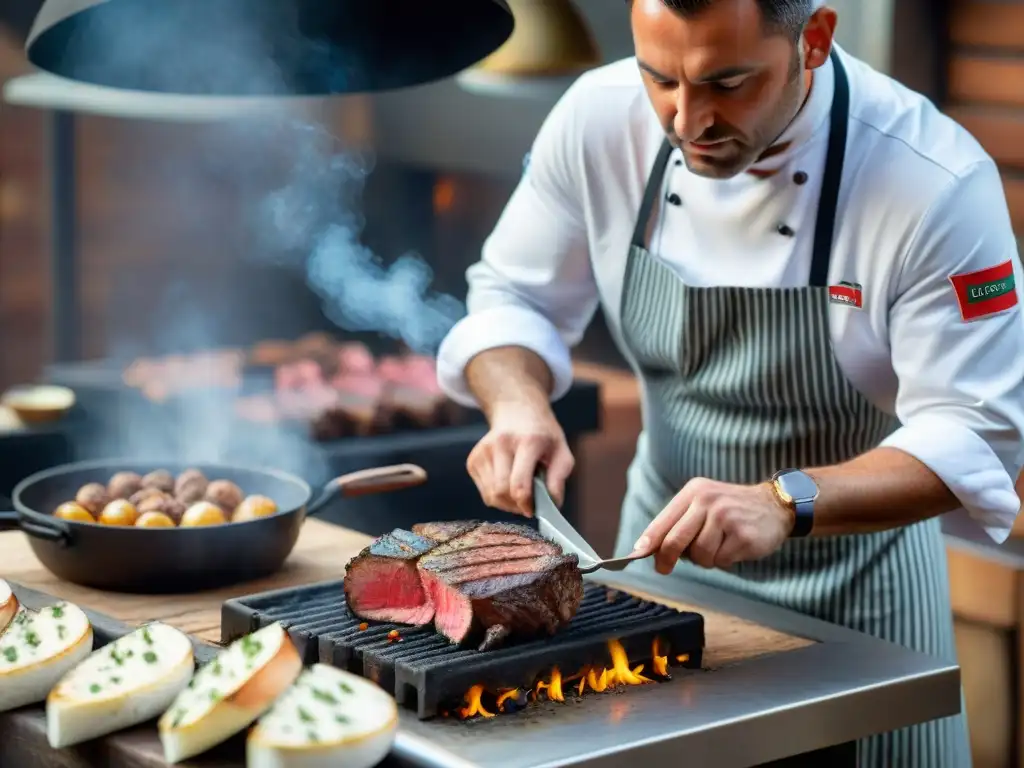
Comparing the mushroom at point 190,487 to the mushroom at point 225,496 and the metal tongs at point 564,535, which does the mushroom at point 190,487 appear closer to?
the mushroom at point 225,496

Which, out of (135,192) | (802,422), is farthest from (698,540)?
(135,192)

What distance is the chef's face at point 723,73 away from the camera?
2.34 m

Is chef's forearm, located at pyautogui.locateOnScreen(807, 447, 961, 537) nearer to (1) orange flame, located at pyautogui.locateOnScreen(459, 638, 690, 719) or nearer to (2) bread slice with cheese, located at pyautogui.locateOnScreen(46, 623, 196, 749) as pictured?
(1) orange flame, located at pyautogui.locateOnScreen(459, 638, 690, 719)

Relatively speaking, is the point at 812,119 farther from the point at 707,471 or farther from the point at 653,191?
the point at 707,471

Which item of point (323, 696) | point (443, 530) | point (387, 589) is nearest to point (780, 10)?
point (443, 530)

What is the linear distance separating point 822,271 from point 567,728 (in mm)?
1114

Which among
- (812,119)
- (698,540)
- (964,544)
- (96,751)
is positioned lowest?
(964,544)

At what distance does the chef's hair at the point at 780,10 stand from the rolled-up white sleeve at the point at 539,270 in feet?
2.09

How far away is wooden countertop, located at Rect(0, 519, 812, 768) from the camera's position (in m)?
1.95

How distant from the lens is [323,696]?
1895 millimetres

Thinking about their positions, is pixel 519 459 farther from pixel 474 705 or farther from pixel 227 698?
pixel 227 698

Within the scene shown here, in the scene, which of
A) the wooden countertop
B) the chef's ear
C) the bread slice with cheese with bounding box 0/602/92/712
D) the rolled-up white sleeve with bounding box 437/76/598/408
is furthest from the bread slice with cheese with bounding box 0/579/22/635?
the chef's ear

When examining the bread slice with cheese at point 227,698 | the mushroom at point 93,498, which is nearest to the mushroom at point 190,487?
the mushroom at point 93,498

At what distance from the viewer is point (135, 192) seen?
759cm
